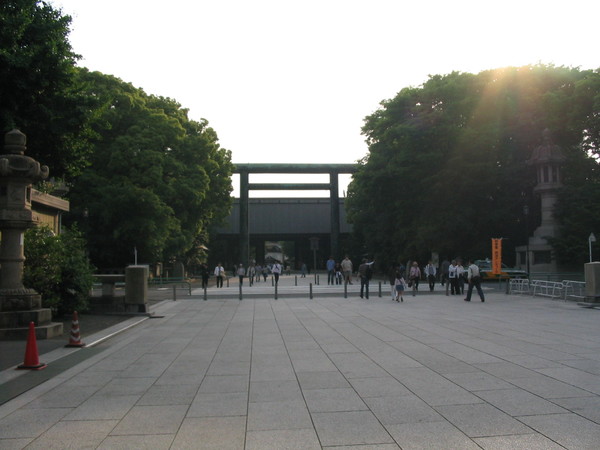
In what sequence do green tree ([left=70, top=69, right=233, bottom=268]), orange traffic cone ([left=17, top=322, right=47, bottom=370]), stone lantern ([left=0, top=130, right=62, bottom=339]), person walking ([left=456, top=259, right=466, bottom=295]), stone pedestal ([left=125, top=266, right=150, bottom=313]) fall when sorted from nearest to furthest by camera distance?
Result: orange traffic cone ([left=17, top=322, right=47, bottom=370]), stone lantern ([left=0, top=130, right=62, bottom=339]), stone pedestal ([left=125, top=266, right=150, bottom=313]), person walking ([left=456, top=259, right=466, bottom=295]), green tree ([left=70, top=69, right=233, bottom=268])

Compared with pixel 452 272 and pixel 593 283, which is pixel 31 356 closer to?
pixel 593 283

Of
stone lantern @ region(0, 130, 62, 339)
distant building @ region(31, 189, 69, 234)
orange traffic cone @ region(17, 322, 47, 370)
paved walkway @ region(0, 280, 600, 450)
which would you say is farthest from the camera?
distant building @ region(31, 189, 69, 234)

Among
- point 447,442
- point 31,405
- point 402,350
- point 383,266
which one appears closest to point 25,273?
point 31,405

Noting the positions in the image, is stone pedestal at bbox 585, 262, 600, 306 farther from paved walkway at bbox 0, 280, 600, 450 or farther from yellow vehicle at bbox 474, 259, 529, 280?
yellow vehicle at bbox 474, 259, 529, 280

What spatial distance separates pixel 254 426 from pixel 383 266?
41.9 m

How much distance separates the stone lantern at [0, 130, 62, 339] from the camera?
11.5m

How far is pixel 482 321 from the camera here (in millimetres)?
14039

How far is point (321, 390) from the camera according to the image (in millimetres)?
6730

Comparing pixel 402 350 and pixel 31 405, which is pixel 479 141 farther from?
pixel 31 405

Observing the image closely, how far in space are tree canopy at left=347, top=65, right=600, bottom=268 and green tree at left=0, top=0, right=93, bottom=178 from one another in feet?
81.7

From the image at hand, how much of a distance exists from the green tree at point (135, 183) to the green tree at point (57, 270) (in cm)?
1454

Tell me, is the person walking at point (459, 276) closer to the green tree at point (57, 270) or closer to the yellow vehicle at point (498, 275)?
the yellow vehicle at point (498, 275)

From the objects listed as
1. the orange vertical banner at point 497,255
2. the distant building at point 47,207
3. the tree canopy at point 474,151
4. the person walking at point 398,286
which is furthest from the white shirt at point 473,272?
the distant building at point 47,207

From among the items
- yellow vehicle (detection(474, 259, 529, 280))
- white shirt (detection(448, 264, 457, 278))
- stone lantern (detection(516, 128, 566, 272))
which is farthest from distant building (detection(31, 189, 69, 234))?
stone lantern (detection(516, 128, 566, 272))
